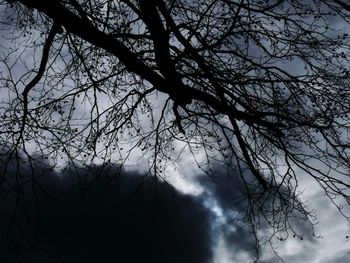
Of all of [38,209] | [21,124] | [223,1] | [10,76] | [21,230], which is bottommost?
[21,230]

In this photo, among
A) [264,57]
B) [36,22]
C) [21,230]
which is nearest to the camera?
[21,230]

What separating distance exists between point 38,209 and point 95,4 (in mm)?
3377

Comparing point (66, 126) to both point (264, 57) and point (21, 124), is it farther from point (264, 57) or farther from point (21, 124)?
point (264, 57)

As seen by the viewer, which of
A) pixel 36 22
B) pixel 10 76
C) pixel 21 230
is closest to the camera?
pixel 21 230

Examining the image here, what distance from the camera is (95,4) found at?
7000 mm

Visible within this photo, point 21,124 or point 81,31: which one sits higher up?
point 81,31

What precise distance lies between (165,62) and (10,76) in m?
2.27

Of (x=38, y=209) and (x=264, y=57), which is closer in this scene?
(x=38, y=209)

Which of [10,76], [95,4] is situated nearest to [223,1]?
[95,4]

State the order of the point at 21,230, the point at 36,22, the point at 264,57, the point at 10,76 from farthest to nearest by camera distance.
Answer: the point at 36,22, the point at 264,57, the point at 10,76, the point at 21,230

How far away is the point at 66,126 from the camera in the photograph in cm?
682

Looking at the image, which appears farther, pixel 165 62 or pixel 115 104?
pixel 115 104

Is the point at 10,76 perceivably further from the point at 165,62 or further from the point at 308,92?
the point at 308,92

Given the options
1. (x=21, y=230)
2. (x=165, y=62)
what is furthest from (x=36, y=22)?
(x=21, y=230)
